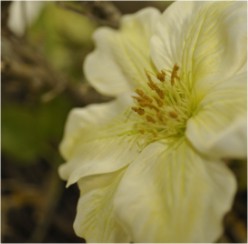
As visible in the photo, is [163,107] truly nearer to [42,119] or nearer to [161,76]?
[161,76]

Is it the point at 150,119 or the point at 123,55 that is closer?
the point at 150,119

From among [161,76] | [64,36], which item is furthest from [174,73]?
[64,36]

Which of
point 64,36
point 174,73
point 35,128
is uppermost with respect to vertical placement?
point 174,73

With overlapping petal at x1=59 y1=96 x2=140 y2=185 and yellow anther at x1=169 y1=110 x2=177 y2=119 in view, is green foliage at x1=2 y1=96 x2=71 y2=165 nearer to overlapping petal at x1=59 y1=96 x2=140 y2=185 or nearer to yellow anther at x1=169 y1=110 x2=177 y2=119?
overlapping petal at x1=59 y1=96 x2=140 y2=185

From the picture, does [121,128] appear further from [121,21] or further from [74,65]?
[74,65]

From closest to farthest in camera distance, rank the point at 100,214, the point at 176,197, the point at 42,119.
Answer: the point at 176,197
the point at 100,214
the point at 42,119

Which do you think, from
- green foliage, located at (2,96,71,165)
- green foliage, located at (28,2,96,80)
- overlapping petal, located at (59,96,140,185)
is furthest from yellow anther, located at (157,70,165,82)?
green foliage, located at (28,2,96,80)

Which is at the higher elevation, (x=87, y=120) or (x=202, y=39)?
(x=202, y=39)

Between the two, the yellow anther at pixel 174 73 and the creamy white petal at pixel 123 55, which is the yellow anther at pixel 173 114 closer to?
the yellow anther at pixel 174 73
